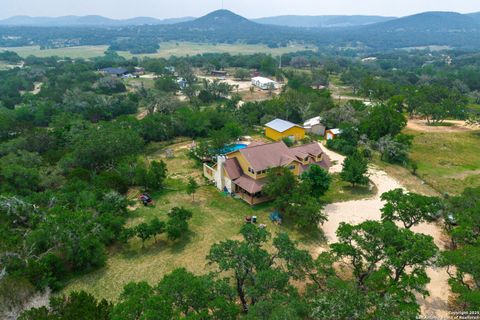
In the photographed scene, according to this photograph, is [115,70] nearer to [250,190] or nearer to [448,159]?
[250,190]

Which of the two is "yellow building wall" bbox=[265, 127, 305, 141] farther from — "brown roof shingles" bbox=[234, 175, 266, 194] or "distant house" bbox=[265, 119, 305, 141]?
"brown roof shingles" bbox=[234, 175, 266, 194]

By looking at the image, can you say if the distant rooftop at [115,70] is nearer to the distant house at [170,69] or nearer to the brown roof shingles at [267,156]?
the distant house at [170,69]

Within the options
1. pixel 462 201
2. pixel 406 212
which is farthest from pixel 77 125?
pixel 462 201

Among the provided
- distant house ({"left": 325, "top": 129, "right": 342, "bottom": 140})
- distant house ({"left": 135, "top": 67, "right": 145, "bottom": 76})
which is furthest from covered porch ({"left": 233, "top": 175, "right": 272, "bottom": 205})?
distant house ({"left": 135, "top": 67, "right": 145, "bottom": 76})

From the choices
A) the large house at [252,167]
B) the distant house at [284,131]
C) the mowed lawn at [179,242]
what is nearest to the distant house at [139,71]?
the distant house at [284,131]

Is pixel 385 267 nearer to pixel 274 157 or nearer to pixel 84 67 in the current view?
pixel 274 157
